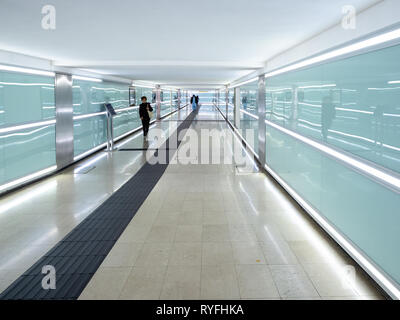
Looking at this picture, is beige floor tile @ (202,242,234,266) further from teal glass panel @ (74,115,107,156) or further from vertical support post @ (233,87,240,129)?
vertical support post @ (233,87,240,129)

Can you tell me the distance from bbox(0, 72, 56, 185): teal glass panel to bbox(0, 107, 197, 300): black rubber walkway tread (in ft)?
6.68

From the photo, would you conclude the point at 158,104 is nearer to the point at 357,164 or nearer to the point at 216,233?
the point at 216,233

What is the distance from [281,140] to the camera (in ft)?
26.5

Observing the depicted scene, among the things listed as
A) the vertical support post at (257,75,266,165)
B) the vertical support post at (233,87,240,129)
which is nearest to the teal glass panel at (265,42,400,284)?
the vertical support post at (257,75,266,165)

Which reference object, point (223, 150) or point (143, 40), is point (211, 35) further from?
point (223, 150)

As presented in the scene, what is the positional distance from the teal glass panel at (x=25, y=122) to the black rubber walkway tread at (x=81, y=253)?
2.03 meters

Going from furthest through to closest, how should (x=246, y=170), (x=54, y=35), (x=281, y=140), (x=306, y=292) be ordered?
(x=246, y=170), (x=281, y=140), (x=54, y=35), (x=306, y=292)

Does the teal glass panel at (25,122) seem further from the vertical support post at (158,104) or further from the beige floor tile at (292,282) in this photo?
the vertical support post at (158,104)

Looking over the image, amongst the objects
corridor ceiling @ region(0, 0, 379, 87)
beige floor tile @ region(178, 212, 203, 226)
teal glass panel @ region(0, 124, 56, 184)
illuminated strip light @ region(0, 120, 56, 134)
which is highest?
corridor ceiling @ region(0, 0, 379, 87)

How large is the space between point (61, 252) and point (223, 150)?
877 cm

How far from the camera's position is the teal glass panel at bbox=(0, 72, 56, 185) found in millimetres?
6961

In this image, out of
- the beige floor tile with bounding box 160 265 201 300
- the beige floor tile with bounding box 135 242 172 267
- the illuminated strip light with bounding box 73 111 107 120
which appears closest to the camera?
the beige floor tile with bounding box 160 265 201 300

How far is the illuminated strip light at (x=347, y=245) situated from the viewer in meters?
3.38
